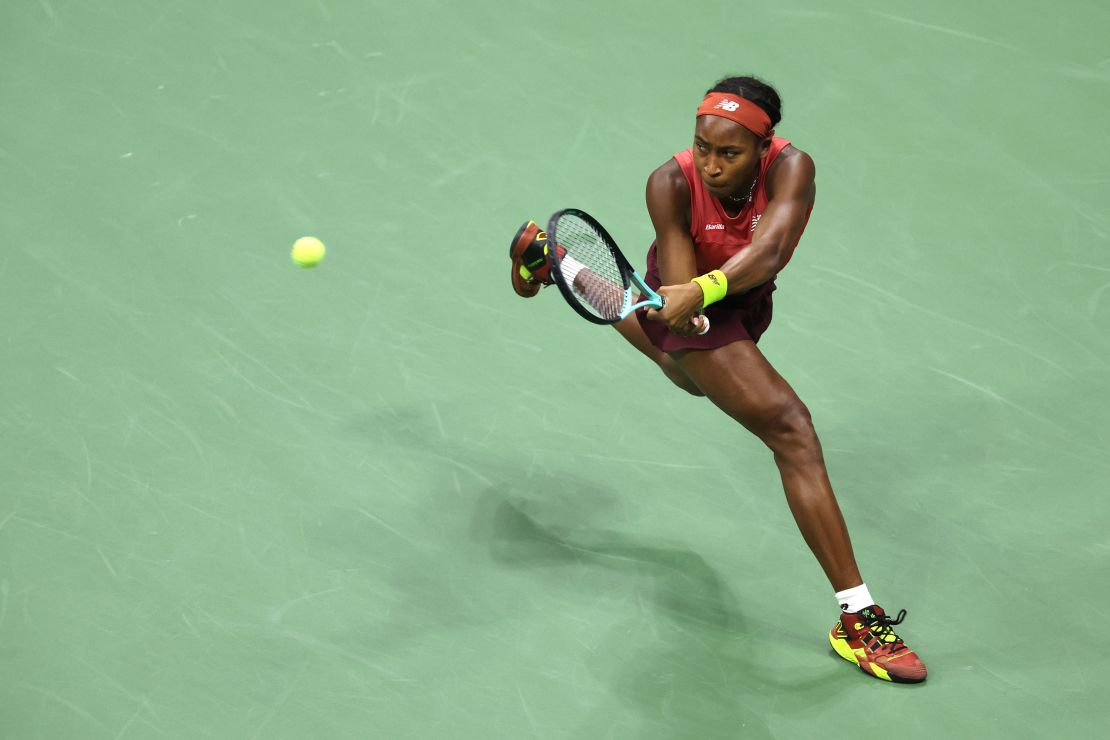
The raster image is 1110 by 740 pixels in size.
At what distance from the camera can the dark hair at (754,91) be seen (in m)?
4.04

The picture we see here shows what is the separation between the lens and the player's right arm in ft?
14.0

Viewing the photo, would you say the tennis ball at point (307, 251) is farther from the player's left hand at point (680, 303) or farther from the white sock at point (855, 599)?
the white sock at point (855, 599)

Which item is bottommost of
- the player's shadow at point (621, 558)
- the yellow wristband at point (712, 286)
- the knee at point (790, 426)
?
the player's shadow at point (621, 558)

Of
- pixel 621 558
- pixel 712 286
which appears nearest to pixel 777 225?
pixel 712 286

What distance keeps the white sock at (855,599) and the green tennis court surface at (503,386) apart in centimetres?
18

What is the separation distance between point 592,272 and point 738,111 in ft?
2.08

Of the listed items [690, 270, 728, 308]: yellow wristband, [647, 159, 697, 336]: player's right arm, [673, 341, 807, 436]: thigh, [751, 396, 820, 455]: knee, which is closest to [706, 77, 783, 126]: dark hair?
[647, 159, 697, 336]: player's right arm

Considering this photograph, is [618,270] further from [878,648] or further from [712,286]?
[878,648]

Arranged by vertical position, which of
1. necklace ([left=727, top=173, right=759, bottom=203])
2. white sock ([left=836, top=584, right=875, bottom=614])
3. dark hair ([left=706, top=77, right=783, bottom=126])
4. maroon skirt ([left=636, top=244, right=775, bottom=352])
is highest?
dark hair ([left=706, top=77, right=783, bottom=126])

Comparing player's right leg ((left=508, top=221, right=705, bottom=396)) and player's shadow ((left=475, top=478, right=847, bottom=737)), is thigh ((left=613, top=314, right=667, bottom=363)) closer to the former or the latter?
player's right leg ((left=508, top=221, right=705, bottom=396))

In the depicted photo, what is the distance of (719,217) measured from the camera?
170 inches

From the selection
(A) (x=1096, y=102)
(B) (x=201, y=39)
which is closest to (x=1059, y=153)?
(A) (x=1096, y=102)

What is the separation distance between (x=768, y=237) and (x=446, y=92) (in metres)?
3.17

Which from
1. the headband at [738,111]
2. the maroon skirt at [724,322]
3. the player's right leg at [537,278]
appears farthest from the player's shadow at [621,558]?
the headband at [738,111]
